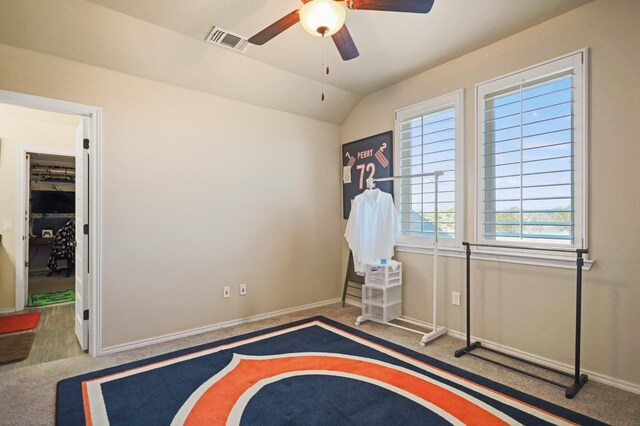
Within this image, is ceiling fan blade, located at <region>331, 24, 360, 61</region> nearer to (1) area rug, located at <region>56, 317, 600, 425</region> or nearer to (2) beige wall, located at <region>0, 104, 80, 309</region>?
(1) area rug, located at <region>56, 317, 600, 425</region>

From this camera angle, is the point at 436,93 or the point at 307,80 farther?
the point at 307,80

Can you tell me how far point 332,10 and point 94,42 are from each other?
2.12 metres

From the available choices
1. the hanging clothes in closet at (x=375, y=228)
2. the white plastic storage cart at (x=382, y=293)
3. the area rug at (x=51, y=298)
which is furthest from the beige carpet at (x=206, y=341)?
the area rug at (x=51, y=298)

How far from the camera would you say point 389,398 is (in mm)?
2172

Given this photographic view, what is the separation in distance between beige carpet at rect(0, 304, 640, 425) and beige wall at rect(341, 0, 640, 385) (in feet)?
0.94

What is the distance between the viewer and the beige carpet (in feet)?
6.62

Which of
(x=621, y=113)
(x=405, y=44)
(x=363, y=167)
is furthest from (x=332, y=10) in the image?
(x=363, y=167)

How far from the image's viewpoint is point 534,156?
2.70 meters

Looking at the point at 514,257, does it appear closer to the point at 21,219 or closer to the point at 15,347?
the point at 15,347

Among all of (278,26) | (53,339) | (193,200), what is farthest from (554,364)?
(53,339)

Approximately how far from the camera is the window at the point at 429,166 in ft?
10.7

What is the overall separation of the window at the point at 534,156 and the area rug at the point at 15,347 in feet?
14.2

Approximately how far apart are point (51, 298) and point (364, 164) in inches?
200

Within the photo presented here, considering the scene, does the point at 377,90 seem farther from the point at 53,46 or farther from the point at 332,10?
the point at 53,46
